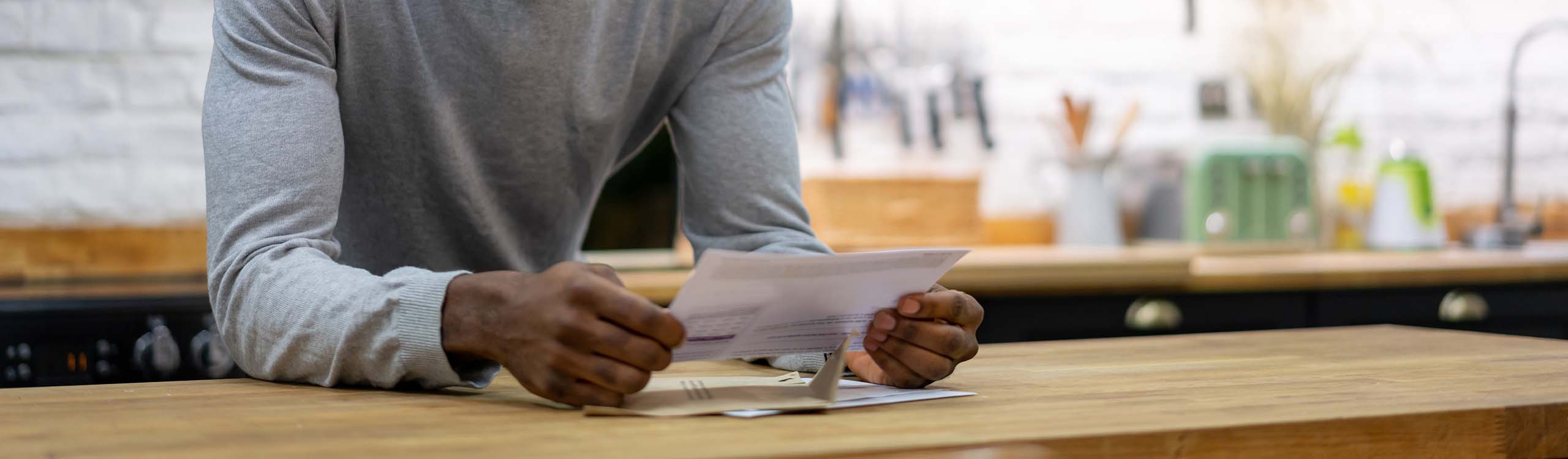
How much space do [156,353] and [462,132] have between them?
0.78 metres

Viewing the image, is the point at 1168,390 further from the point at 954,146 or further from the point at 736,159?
the point at 954,146

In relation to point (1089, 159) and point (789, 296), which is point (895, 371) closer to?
point (789, 296)

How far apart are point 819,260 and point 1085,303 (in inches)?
59.3

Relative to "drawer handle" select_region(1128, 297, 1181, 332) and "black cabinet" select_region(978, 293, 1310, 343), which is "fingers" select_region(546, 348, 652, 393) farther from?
"drawer handle" select_region(1128, 297, 1181, 332)

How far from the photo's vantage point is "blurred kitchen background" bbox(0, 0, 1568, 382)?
2184 mm

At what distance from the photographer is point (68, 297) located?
5.75 ft

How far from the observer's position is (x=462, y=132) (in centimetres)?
122

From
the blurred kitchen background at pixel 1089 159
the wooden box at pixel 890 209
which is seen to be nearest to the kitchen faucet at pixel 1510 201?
the blurred kitchen background at pixel 1089 159

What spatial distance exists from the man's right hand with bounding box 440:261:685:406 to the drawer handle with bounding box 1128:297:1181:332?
156 centimetres

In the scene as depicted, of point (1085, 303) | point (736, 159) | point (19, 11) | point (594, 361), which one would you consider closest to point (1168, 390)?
point (594, 361)

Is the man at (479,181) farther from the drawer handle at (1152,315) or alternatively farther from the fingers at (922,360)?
the drawer handle at (1152,315)

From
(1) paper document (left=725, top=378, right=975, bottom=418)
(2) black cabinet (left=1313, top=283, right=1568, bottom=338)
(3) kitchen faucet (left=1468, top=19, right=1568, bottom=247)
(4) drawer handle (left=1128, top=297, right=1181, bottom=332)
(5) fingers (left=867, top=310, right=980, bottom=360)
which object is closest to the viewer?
(1) paper document (left=725, top=378, right=975, bottom=418)

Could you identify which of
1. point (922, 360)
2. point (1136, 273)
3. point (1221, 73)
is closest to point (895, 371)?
point (922, 360)

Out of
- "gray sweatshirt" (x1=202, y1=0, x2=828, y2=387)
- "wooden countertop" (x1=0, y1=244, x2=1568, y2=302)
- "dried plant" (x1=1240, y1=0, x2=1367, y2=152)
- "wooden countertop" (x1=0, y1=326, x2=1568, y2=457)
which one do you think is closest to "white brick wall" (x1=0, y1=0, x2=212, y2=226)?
"wooden countertop" (x1=0, y1=244, x2=1568, y2=302)
